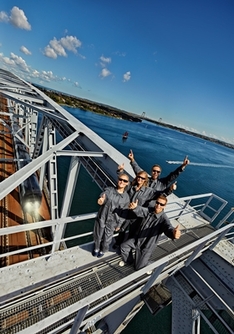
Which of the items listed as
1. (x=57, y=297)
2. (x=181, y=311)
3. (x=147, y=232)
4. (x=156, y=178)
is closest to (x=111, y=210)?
(x=147, y=232)

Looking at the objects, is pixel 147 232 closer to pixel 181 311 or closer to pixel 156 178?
pixel 156 178

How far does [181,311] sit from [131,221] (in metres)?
5.45

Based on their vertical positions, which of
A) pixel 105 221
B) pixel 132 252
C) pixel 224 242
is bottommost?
pixel 224 242

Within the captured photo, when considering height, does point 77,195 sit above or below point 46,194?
below

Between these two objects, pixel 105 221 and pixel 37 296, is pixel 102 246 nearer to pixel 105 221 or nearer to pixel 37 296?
pixel 105 221

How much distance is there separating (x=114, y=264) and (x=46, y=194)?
12.2 m

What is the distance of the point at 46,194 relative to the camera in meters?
14.6

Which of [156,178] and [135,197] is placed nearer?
[135,197]

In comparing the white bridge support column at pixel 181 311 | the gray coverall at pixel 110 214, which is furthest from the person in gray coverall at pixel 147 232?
the white bridge support column at pixel 181 311

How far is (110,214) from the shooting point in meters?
3.65

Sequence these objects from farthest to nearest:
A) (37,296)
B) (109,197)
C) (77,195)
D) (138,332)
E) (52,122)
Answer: (77,195) < (52,122) < (138,332) < (109,197) < (37,296)

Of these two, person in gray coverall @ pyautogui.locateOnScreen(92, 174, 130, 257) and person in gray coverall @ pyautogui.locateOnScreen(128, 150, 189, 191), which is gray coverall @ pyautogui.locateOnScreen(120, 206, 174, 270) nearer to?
person in gray coverall @ pyautogui.locateOnScreen(92, 174, 130, 257)

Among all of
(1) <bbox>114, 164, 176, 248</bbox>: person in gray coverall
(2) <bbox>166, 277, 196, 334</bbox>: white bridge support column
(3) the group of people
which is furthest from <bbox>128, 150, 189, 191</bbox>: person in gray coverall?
(2) <bbox>166, 277, 196, 334</bbox>: white bridge support column

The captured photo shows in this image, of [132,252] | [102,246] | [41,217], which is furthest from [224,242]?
[41,217]
